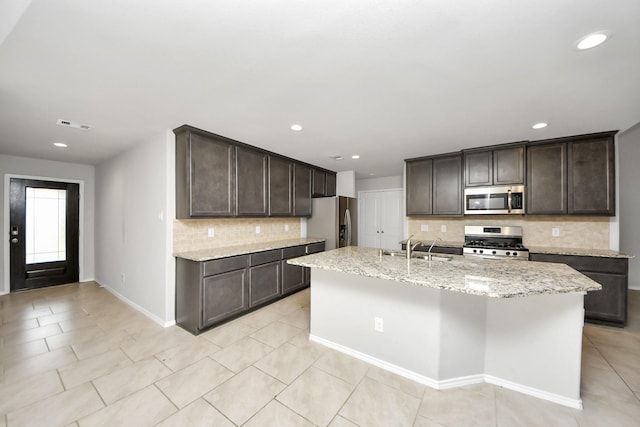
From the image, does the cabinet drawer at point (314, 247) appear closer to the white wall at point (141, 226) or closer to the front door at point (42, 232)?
the white wall at point (141, 226)

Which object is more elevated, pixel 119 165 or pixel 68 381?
pixel 119 165

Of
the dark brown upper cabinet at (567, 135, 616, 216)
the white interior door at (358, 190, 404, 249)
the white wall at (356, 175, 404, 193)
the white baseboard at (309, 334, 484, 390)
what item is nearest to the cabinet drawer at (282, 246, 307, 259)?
the white baseboard at (309, 334, 484, 390)

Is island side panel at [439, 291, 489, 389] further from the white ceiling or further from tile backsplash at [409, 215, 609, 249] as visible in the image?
tile backsplash at [409, 215, 609, 249]

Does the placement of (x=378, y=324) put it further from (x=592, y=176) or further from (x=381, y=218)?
(x=381, y=218)

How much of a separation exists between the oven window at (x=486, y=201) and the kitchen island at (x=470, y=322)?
1675mm

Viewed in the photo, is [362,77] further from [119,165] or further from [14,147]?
[14,147]

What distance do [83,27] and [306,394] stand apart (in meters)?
2.63

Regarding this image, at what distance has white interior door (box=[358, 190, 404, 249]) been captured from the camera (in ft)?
19.0

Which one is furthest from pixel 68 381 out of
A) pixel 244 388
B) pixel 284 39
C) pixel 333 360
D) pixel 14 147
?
pixel 14 147

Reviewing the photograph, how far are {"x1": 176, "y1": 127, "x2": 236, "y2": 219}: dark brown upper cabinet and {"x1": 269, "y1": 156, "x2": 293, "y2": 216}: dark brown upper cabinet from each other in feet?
2.49

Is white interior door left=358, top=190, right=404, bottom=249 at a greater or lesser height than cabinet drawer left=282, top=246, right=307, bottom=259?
greater

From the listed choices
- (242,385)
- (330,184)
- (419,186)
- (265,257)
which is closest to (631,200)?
(419,186)

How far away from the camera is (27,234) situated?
4184 millimetres

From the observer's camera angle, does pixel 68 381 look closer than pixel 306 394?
No
